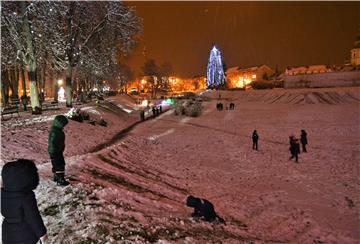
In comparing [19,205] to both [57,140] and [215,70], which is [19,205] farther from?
[215,70]

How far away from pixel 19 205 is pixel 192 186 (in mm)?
11036

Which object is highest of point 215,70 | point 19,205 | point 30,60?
point 215,70

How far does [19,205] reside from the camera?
4496 millimetres

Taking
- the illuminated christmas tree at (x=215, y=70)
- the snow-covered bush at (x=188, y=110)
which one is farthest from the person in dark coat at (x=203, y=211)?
the illuminated christmas tree at (x=215, y=70)

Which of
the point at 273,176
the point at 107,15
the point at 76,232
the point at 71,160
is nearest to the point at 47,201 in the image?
the point at 76,232

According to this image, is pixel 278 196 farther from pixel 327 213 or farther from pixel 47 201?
pixel 47 201

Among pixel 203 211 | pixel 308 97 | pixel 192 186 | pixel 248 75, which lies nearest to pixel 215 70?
pixel 248 75

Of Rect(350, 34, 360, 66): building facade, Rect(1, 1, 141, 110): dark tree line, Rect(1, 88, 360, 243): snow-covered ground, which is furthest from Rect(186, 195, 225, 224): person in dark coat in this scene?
Rect(350, 34, 360, 66): building facade

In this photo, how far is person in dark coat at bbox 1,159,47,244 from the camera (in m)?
4.40

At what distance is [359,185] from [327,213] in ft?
13.9

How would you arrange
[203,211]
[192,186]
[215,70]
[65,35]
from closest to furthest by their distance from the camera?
[203,211]
[192,186]
[65,35]
[215,70]

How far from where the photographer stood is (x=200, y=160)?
21.2 m

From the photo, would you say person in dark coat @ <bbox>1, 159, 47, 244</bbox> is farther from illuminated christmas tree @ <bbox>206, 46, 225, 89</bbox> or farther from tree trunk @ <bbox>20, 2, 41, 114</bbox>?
illuminated christmas tree @ <bbox>206, 46, 225, 89</bbox>

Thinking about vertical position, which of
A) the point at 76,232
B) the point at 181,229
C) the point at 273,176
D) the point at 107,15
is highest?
the point at 107,15
